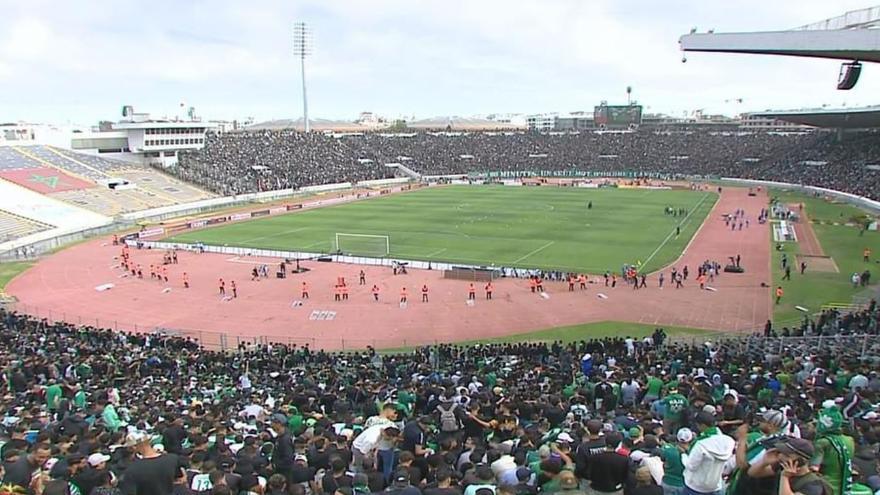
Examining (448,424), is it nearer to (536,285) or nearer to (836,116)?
(536,285)

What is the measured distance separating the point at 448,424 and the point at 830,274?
3822 centimetres

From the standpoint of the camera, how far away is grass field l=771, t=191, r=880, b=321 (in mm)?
34838

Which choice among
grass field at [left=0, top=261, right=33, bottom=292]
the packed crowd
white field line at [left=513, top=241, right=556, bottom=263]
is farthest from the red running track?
the packed crowd

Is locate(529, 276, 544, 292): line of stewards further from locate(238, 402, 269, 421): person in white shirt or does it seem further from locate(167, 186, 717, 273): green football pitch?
locate(238, 402, 269, 421): person in white shirt

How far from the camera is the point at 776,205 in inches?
2830

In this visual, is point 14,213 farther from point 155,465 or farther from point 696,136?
point 696,136

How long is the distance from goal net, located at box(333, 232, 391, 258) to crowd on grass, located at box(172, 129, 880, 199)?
37623 mm

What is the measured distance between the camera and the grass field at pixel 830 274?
3484 cm

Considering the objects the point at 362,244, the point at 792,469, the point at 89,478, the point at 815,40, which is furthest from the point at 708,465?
the point at 362,244

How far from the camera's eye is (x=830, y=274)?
134ft

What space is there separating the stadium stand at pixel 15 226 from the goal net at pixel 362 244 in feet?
88.9

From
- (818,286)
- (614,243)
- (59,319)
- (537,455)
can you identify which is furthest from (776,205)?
(537,455)

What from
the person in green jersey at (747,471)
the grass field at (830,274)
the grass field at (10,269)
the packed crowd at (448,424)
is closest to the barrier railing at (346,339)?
the packed crowd at (448,424)

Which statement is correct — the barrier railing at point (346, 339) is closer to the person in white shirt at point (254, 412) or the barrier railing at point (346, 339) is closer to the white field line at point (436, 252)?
the person in white shirt at point (254, 412)
